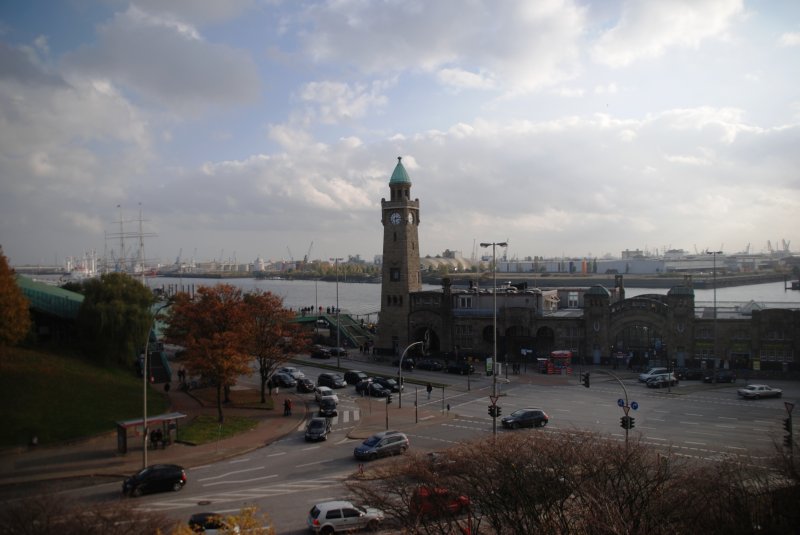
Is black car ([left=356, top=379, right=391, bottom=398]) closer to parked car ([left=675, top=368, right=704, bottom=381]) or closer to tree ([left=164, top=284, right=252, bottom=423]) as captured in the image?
tree ([left=164, top=284, right=252, bottom=423])

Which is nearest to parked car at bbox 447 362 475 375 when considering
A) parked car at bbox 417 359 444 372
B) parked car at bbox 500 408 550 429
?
parked car at bbox 417 359 444 372

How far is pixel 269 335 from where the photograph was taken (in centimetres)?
5147

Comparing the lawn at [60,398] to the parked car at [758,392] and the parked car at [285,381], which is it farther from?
the parked car at [758,392]

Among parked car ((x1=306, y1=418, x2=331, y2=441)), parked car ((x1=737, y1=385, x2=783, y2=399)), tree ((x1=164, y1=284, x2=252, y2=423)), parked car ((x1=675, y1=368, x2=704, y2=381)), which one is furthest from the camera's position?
parked car ((x1=675, y1=368, x2=704, y2=381))

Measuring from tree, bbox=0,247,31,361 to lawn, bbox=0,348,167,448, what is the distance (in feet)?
3.59

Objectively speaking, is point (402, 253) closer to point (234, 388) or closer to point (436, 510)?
point (234, 388)

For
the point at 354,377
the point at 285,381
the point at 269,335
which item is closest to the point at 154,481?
the point at 269,335

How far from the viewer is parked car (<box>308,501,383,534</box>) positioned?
2330cm

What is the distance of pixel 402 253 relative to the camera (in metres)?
76.7

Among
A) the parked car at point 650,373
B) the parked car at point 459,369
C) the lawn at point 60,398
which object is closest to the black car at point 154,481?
the lawn at point 60,398

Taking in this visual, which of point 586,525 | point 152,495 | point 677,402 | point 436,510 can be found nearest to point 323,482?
point 152,495

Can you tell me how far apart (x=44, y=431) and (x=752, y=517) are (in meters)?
36.9

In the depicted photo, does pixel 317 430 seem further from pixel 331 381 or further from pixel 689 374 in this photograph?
pixel 689 374

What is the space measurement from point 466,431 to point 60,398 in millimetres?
27417
